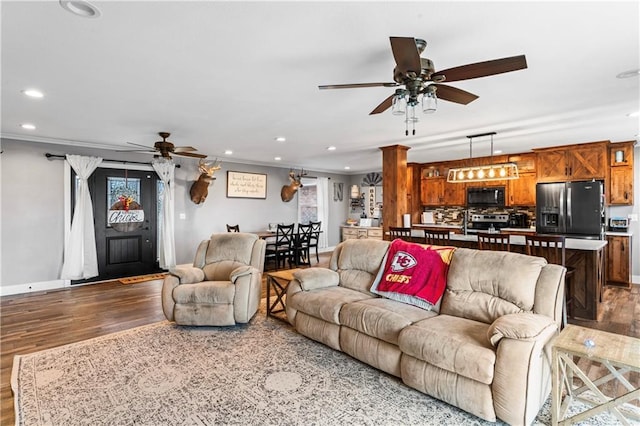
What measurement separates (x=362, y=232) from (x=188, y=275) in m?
6.25

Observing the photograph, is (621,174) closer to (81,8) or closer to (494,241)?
(494,241)

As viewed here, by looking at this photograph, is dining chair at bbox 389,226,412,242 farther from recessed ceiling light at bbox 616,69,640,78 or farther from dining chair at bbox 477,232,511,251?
recessed ceiling light at bbox 616,69,640,78

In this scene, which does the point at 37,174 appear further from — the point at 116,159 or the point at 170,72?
the point at 170,72

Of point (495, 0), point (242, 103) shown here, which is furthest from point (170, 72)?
point (495, 0)

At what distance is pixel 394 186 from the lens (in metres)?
5.77

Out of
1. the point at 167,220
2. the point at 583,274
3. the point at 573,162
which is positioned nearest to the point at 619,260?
the point at 573,162

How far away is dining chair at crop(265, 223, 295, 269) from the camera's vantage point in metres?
7.17

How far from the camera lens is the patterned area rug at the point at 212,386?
2197 mm

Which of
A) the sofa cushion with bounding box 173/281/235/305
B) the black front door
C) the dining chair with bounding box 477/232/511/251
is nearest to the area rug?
the black front door

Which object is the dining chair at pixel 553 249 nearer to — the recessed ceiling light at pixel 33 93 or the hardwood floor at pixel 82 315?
the hardwood floor at pixel 82 315

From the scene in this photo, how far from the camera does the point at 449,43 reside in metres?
2.32

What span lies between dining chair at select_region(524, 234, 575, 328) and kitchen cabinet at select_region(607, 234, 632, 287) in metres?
2.64

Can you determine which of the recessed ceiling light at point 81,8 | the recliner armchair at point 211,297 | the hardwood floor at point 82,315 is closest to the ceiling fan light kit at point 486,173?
the hardwood floor at point 82,315

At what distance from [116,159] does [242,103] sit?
391 centimetres
